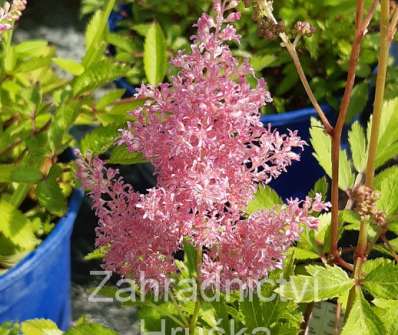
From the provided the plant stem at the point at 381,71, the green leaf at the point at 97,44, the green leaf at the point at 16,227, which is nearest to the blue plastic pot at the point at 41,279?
the green leaf at the point at 16,227

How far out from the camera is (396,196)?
48.2 inches

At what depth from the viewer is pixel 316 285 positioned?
3.57 feet

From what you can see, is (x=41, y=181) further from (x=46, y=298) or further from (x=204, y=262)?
(x=204, y=262)

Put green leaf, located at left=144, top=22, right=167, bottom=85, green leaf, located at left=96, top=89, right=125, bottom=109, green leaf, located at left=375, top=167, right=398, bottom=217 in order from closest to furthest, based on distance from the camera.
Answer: green leaf, located at left=375, top=167, right=398, bottom=217, green leaf, located at left=144, top=22, right=167, bottom=85, green leaf, located at left=96, top=89, right=125, bottom=109

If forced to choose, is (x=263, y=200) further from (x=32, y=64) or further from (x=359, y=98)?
(x=359, y=98)

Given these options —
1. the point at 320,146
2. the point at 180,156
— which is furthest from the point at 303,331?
the point at 180,156

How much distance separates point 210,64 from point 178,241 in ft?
0.79

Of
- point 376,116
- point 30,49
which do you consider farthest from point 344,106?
point 30,49

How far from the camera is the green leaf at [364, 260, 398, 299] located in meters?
1.09

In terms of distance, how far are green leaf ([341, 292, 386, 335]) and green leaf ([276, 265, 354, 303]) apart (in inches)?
1.5

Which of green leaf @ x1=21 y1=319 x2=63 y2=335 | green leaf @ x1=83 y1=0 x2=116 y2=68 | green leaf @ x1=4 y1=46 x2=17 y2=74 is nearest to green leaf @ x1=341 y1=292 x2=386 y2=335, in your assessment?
green leaf @ x1=21 y1=319 x2=63 y2=335

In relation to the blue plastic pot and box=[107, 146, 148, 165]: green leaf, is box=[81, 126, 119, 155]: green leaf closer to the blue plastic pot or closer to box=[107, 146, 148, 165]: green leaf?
box=[107, 146, 148, 165]: green leaf

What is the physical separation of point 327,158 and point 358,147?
75 millimetres

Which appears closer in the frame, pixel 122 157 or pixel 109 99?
pixel 122 157
